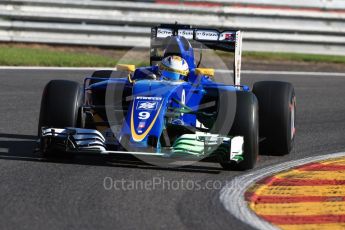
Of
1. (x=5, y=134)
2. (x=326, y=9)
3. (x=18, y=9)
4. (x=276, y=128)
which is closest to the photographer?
(x=276, y=128)

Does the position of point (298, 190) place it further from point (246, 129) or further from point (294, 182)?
point (246, 129)

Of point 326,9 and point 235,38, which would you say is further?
point 326,9

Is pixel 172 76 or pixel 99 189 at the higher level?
pixel 172 76

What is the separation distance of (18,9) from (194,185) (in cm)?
994

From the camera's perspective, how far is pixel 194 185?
699 centimetres

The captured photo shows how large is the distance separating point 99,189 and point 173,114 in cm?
147

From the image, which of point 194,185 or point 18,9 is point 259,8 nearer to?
point 18,9

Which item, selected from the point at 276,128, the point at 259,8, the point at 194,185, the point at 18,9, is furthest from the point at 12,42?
the point at 194,185

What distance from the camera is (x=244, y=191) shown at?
6879 mm

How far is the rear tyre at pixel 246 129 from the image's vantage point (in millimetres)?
7645

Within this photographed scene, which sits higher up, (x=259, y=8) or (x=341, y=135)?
(x=259, y=8)

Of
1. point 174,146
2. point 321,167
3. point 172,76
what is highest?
point 172,76

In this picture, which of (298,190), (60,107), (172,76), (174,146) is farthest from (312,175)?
(60,107)

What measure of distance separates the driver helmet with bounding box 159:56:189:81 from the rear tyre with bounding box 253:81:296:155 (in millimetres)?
788
